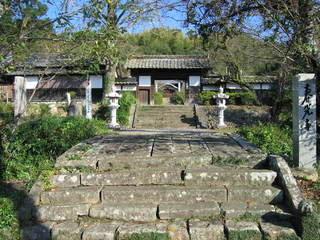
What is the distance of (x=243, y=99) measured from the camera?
2188cm

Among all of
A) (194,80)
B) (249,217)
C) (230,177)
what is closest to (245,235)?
(249,217)

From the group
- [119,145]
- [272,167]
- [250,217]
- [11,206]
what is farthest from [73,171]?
[272,167]

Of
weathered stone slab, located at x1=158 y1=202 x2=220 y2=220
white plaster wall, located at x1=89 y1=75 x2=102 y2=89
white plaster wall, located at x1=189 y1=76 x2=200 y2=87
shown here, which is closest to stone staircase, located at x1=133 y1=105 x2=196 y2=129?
white plaster wall, located at x1=189 y1=76 x2=200 y2=87

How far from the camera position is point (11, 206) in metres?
3.59

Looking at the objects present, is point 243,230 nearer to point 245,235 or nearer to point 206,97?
point 245,235

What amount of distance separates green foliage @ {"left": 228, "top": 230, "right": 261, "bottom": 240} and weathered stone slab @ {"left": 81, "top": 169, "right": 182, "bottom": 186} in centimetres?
116

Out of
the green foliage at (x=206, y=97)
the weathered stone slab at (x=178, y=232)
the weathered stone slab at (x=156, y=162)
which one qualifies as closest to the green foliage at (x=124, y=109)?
the green foliage at (x=206, y=97)

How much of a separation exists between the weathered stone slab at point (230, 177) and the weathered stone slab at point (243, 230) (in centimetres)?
79

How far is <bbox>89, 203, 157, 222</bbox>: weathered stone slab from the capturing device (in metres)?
3.50

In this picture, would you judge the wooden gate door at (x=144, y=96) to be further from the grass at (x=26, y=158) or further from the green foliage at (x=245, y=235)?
the green foliage at (x=245, y=235)

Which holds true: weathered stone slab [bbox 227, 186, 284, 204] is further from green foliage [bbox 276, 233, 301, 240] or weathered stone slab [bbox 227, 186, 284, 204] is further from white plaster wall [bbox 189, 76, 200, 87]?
white plaster wall [bbox 189, 76, 200, 87]

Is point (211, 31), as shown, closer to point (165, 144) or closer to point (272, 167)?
point (165, 144)

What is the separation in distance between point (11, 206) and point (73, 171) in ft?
3.16

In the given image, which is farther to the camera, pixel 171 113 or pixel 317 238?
pixel 171 113
